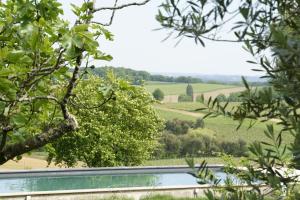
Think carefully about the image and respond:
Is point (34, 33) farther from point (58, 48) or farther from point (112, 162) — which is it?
point (112, 162)

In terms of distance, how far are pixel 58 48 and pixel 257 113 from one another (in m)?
2.19

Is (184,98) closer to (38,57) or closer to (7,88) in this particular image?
(38,57)

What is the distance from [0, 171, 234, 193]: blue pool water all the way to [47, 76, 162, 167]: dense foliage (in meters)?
2.47

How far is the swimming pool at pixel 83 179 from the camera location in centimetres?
1770

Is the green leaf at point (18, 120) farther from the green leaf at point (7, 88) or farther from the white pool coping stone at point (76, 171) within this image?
the white pool coping stone at point (76, 171)

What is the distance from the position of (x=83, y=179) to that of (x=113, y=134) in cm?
387

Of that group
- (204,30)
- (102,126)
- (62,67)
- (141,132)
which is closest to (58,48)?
(62,67)

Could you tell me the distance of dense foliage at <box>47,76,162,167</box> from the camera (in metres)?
21.6

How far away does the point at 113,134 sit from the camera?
22.1 meters

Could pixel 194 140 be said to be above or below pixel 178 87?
below

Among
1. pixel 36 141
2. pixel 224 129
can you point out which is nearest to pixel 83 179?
pixel 36 141

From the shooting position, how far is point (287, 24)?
1590 millimetres

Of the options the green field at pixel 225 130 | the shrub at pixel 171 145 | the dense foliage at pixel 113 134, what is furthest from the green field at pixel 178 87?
the dense foliage at pixel 113 134

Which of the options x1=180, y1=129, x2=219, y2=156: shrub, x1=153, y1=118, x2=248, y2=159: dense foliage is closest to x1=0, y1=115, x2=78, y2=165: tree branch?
x1=153, y1=118, x2=248, y2=159: dense foliage
